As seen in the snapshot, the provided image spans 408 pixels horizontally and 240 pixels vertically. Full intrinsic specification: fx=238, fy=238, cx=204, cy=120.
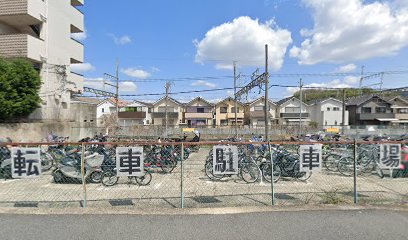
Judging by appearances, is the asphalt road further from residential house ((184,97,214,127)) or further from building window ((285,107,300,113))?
building window ((285,107,300,113))

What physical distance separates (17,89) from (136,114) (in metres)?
29.3

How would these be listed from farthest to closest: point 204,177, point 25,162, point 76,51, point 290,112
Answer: point 290,112 → point 76,51 → point 204,177 → point 25,162

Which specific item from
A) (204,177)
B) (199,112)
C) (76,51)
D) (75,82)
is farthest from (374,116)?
(76,51)

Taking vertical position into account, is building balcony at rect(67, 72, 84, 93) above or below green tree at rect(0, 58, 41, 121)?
above

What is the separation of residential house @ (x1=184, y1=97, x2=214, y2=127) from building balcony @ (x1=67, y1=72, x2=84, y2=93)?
23.5 meters

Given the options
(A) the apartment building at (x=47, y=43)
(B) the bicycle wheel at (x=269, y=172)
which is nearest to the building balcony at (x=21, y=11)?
(A) the apartment building at (x=47, y=43)

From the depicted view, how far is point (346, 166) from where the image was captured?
295 inches

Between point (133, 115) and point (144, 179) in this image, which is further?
point (133, 115)

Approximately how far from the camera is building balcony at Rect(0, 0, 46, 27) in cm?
1366

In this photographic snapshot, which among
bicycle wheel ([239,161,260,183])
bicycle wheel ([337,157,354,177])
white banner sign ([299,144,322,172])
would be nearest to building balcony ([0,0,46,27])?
bicycle wheel ([239,161,260,183])

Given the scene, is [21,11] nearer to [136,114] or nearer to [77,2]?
[77,2]

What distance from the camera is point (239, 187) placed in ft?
20.1

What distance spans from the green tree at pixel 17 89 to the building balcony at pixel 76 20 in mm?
7173

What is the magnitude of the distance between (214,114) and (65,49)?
95.6 feet
